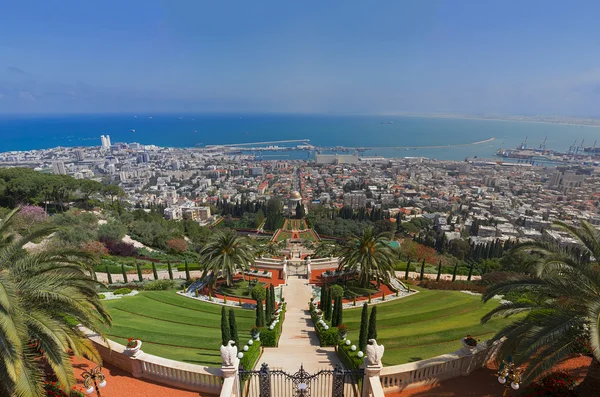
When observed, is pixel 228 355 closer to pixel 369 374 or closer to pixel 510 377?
pixel 369 374

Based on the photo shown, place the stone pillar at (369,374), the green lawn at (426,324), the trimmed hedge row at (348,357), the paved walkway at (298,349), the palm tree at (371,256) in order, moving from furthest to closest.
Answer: the palm tree at (371,256) < the green lawn at (426,324) < the paved walkway at (298,349) < the trimmed hedge row at (348,357) < the stone pillar at (369,374)

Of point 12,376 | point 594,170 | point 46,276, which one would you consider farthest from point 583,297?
point 594,170

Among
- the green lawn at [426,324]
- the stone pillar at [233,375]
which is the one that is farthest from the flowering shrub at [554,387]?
the stone pillar at [233,375]

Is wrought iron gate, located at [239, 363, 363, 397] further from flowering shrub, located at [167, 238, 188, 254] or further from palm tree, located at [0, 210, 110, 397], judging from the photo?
flowering shrub, located at [167, 238, 188, 254]

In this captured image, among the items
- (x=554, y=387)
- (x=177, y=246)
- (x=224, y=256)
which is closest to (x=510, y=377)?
(x=554, y=387)

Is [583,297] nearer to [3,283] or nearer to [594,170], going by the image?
[3,283]

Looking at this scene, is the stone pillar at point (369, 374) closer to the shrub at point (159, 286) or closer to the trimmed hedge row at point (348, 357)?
the trimmed hedge row at point (348, 357)
